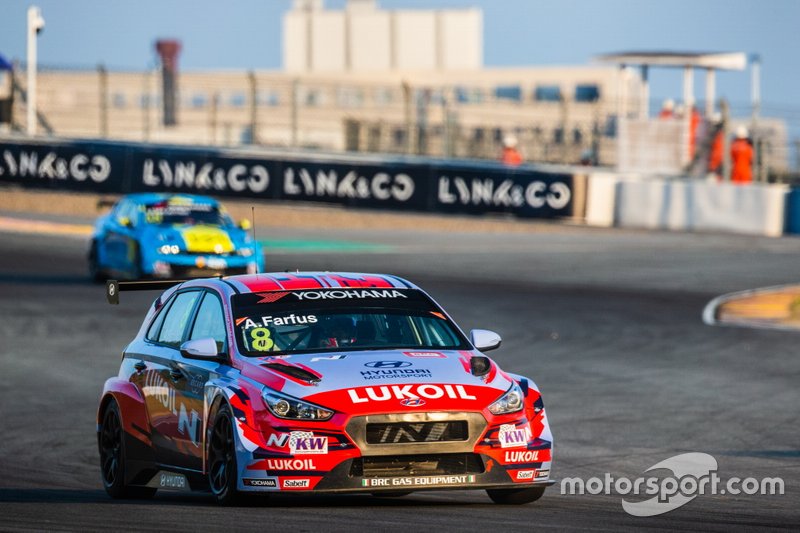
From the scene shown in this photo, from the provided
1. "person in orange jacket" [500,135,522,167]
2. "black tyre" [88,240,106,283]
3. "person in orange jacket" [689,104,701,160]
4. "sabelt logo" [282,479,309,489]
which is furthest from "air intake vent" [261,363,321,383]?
"person in orange jacket" [689,104,701,160]

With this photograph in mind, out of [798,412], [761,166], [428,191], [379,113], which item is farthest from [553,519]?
[379,113]

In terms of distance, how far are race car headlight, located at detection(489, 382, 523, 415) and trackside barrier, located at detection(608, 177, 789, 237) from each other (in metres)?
24.4

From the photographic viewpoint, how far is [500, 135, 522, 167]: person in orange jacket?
114 feet

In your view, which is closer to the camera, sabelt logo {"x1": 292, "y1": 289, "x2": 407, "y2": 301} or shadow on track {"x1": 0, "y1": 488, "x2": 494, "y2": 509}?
shadow on track {"x1": 0, "y1": 488, "x2": 494, "y2": 509}

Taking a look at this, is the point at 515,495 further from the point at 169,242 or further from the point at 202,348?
the point at 169,242

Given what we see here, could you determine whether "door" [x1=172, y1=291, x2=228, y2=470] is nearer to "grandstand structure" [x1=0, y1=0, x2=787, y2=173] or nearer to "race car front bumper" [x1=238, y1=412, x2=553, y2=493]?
"race car front bumper" [x1=238, y1=412, x2=553, y2=493]

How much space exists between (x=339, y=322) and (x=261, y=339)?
482 mm

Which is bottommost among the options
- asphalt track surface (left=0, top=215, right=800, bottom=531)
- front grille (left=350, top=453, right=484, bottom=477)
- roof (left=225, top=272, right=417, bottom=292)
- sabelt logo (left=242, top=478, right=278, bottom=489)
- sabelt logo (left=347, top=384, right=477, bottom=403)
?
asphalt track surface (left=0, top=215, right=800, bottom=531)

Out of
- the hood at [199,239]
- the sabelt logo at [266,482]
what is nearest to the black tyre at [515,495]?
the sabelt logo at [266,482]

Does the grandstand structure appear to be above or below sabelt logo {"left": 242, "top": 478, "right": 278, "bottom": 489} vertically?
above

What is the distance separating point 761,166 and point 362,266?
465 inches

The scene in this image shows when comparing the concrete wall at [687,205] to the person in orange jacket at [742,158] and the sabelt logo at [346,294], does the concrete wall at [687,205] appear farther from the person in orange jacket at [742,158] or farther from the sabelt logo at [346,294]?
the sabelt logo at [346,294]

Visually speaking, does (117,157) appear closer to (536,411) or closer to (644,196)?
(644,196)

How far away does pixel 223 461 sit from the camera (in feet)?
28.8
